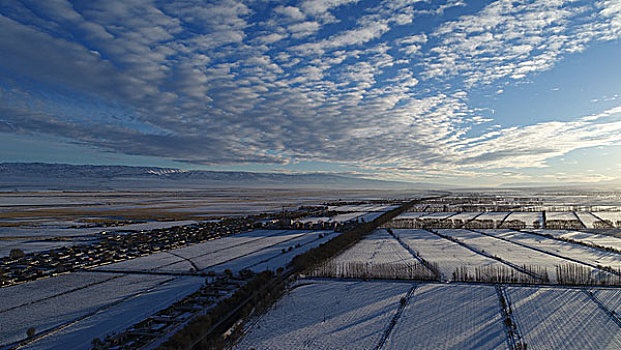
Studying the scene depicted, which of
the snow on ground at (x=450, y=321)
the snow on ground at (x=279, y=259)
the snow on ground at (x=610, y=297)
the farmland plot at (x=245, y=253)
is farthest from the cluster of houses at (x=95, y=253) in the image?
the snow on ground at (x=610, y=297)

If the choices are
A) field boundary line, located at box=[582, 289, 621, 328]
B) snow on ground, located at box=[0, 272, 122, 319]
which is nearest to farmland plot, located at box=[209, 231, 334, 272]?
snow on ground, located at box=[0, 272, 122, 319]

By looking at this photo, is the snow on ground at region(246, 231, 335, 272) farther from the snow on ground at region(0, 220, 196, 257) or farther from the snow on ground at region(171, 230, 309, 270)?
the snow on ground at region(0, 220, 196, 257)

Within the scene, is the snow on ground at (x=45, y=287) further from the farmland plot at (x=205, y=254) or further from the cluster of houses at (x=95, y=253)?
the farmland plot at (x=205, y=254)

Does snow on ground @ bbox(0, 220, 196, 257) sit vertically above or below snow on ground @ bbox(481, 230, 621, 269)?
above

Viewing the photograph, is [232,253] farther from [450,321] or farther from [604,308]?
[604,308]

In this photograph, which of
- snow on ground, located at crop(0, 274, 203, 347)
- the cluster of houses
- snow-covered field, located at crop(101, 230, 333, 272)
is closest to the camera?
snow on ground, located at crop(0, 274, 203, 347)

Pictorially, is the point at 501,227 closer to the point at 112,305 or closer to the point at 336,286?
the point at 336,286

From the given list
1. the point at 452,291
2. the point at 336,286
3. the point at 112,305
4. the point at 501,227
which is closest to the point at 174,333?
the point at 112,305
